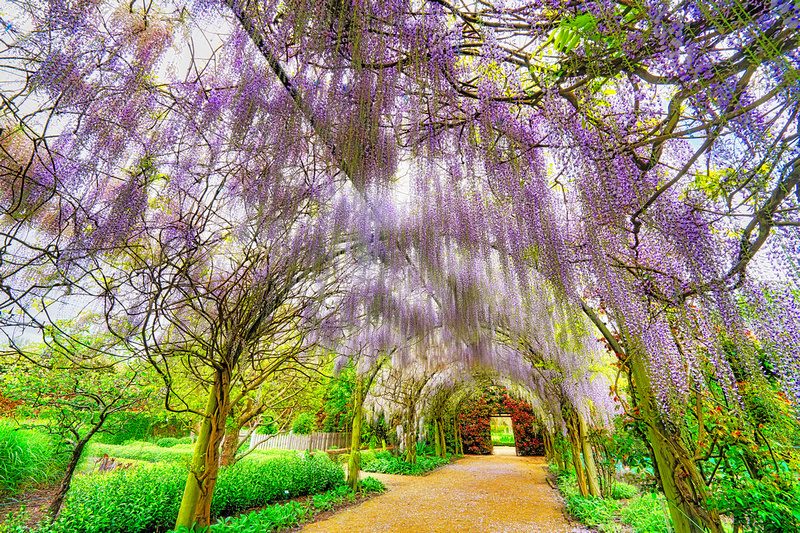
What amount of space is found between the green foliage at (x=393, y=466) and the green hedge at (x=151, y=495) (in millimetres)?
4560

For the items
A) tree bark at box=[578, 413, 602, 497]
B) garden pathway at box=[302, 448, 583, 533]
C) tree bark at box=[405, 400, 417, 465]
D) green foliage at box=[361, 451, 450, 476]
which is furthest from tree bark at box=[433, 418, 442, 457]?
tree bark at box=[578, 413, 602, 497]

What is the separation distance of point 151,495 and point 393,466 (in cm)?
776

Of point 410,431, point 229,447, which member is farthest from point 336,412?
point 229,447

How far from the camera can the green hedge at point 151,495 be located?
371 cm

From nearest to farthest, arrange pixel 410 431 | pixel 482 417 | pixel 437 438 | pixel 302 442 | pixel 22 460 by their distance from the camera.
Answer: pixel 22 460
pixel 410 431
pixel 302 442
pixel 437 438
pixel 482 417

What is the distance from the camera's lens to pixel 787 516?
Answer: 6.85 ft

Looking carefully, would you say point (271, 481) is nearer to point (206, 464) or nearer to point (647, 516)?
point (206, 464)

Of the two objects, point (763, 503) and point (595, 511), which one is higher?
point (763, 503)

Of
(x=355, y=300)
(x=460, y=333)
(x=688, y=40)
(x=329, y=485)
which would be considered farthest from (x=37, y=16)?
(x=329, y=485)

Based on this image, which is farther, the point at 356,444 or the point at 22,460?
the point at 356,444

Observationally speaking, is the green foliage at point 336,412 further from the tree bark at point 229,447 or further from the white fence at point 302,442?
the tree bark at point 229,447

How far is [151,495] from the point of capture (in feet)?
14.5

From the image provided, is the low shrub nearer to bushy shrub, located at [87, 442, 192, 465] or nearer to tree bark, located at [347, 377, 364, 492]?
tree bark, located at [347, 377, 364, 492]

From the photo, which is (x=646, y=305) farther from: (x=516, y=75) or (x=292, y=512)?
(x=292, y=512)
